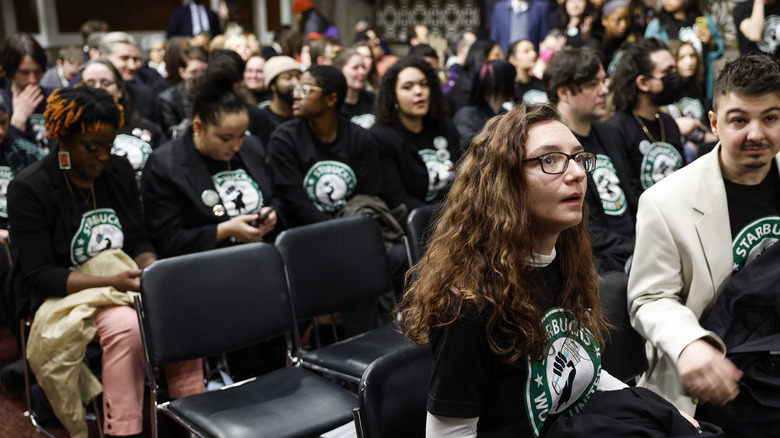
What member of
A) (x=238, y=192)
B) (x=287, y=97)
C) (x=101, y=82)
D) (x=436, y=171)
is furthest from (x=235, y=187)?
(x=287, y=97)

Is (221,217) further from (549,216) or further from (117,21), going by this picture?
(117,21)

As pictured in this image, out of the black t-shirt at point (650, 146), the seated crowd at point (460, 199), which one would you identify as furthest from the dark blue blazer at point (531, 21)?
the black t-shirt at point (650, 146)

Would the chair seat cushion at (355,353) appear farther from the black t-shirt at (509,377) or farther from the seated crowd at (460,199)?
the black t-shirt at (509,377)

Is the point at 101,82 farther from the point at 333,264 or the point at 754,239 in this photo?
the point at 754,239

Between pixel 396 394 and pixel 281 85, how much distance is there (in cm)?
326

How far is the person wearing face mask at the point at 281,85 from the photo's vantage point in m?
4.39

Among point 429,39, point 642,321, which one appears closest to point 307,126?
point 642,321

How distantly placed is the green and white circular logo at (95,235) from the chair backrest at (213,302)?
53cm

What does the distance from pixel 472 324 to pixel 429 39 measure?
7.91 meters

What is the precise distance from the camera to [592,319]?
1.46 metres

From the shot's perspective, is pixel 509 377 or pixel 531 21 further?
pixel 531 21

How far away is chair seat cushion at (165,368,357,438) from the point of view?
1883mm

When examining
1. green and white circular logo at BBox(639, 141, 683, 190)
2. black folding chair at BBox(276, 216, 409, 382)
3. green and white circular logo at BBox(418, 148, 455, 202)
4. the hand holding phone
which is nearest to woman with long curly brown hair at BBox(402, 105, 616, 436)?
black folding chair at BBox(276, 216, 409, 382)

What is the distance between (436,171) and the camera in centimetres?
350
